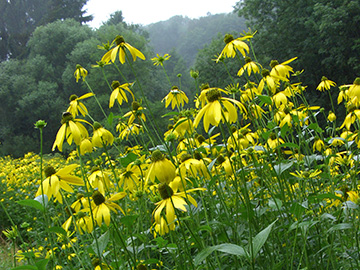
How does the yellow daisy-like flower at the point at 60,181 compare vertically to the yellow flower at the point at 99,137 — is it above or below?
below

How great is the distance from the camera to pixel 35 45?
2191 centimetres

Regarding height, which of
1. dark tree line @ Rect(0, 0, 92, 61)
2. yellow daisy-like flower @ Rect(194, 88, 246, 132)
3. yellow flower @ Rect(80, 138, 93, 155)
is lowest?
yellow flower @ Rect(80, 138, 93, 155)

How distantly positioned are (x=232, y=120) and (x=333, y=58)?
13817mm

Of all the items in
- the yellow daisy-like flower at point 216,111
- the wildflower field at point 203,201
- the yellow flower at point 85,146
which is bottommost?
the wildflower field at point 203,201

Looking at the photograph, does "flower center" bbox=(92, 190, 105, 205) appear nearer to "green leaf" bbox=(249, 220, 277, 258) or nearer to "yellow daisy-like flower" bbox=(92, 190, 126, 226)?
"yellow daisy-like flower" bbox=(92, 190, 126, 226)

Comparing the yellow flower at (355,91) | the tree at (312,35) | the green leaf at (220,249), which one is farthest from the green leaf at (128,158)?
the tree at (312,35)

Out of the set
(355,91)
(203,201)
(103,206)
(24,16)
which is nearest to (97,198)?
(103,206)

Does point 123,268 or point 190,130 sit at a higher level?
point 190,130

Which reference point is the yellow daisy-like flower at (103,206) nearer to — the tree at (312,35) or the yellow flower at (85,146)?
the yellow flower at (85,146)

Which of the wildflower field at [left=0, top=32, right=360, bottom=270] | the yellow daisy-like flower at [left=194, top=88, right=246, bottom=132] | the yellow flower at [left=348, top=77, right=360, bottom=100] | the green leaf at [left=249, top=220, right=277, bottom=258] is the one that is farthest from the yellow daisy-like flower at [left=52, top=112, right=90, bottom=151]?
the yellow flower at [left=348, top=77, right=360, bottom=100]

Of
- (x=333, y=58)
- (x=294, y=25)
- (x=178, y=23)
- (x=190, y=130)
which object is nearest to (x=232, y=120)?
(x=190, y=130)

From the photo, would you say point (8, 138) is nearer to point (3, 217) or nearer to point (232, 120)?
point (3, 217)

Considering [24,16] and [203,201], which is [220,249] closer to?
[203,201]

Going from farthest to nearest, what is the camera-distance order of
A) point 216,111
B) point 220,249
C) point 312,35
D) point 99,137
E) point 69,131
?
1. point 312,35
2. point 99,137
3. point 69,131
4. point 216,111
5. point 220,249
